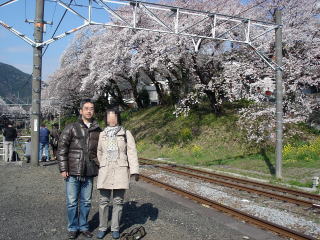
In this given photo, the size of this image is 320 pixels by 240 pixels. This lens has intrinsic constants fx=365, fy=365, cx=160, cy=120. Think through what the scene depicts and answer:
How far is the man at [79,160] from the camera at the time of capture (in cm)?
518

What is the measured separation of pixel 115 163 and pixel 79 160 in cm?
52

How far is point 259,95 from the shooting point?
18.8 meters

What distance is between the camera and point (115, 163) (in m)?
5.16

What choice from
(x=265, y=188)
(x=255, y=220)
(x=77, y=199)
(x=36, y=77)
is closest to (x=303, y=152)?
(x=265, y=188)

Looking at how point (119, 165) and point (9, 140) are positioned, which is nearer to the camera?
point (119, 165)

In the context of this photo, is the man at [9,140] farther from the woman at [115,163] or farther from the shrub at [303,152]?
the shrub at [303,152]

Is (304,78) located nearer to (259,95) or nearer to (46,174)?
(259,95)

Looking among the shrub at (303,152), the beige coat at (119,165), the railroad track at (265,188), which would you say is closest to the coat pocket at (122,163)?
the beige coat at (119,165)

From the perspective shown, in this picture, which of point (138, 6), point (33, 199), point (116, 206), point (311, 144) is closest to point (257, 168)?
point (311, 144)

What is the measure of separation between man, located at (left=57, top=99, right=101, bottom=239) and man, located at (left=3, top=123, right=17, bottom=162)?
1081 cm

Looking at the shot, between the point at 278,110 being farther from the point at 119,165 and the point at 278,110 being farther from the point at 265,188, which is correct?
the point at 119,165

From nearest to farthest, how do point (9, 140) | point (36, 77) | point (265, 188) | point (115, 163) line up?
point (115, 163) < point (265, 188) < point (36, 77) < point (9, 140)

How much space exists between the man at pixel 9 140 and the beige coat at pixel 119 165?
1105 centimetres

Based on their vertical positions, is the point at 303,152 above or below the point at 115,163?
below
